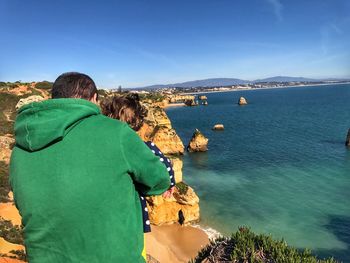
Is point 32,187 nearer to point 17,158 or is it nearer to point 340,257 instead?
point 17,158

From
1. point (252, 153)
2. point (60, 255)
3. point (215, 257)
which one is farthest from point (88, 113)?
point (252, 153)

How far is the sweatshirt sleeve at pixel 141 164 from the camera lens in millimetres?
1854

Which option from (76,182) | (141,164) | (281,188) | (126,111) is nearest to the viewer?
(76,182)

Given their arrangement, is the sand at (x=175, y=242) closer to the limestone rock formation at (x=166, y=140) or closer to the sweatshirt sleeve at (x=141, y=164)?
the limestone rock formation at (x=166, y=140)

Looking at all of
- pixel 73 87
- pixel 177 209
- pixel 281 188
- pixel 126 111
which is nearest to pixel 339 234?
pixel 281 188

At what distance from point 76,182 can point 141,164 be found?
358mm

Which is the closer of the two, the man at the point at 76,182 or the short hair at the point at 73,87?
the man at the point at 76,182

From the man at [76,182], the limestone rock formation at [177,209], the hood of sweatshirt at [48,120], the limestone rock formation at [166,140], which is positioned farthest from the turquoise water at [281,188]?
the hood of sweatshirt at [48,120]

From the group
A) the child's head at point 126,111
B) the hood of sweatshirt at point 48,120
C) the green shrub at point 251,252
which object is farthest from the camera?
the green shrub at point 251,252

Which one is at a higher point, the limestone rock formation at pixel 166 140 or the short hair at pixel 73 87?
the short hair at pixel 73 87

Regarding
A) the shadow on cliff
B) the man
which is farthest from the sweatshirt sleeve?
the shadow on cliff

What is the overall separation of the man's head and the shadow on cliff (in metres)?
21.4

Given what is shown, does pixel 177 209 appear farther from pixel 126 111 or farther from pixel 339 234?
pixel 126 111

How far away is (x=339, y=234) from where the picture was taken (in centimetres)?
2281
